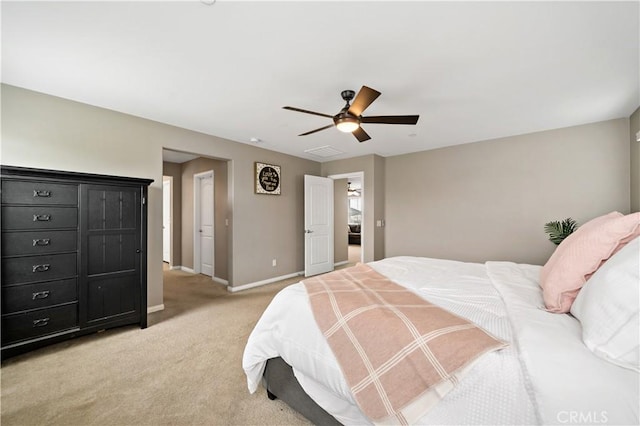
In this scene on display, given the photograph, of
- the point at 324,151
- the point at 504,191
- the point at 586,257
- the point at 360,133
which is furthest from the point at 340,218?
the point at 586,257

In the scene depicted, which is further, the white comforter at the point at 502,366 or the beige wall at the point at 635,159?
the beige wall at the point at 635,159

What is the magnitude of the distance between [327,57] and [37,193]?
2.72 metres

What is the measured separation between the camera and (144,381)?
77.5 inches

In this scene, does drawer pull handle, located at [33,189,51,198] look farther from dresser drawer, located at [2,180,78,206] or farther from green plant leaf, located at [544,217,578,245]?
green plant leaf, located at [544,217,578,245]

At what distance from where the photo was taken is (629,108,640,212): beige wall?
294cm

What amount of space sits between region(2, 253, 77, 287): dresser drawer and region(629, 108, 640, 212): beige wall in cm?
594

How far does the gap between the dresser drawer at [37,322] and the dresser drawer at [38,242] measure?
52 cm

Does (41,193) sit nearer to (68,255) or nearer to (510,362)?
(68,255)

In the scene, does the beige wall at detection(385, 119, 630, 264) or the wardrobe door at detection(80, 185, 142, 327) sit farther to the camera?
the beige wall at detection(385, 119, 630, 264)

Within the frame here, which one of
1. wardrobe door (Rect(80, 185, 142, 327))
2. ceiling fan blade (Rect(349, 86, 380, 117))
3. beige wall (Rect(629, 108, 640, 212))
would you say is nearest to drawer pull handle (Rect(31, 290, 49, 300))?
wardrobe door (Rect(80, 185, 142, 327))

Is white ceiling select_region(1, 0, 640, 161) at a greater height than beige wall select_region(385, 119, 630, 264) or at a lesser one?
greater

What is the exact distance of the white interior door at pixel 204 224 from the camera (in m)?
5.22

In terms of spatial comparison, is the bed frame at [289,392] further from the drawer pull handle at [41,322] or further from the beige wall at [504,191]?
the beige wall at [504,191]

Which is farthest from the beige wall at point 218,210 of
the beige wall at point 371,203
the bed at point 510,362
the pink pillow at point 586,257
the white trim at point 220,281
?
the pink pillow at point 586,257
